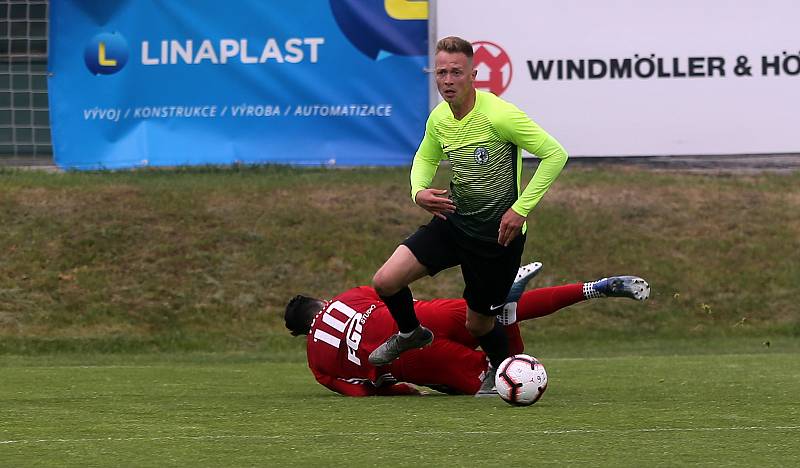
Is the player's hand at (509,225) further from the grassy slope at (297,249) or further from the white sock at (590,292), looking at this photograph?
the grassy slope at (297,249)

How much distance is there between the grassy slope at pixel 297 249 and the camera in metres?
12.7

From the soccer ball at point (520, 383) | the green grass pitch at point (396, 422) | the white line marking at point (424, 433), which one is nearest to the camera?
the green grass pitch at point (396, 422)

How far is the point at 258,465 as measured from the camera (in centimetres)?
504

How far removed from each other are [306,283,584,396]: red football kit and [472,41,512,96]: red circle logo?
6.57m

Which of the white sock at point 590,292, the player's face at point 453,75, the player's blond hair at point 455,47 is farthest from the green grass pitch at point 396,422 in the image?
the player's blond hair at point 455,47

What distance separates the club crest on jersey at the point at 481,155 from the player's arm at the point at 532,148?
13 centimetres

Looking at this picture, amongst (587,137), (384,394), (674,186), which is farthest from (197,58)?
(384,394)

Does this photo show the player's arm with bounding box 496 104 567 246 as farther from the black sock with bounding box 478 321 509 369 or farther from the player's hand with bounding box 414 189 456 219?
the black sock with bounding box 478 321 509 369

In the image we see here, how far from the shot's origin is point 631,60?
14375 mm

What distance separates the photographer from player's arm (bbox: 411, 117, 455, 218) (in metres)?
7.12

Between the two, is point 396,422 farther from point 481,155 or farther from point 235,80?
point 235,80

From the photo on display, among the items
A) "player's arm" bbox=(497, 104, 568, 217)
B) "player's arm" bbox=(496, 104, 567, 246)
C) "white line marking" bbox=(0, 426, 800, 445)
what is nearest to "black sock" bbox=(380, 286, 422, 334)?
"player's arm" bbox=(496, 104, 567, 246)

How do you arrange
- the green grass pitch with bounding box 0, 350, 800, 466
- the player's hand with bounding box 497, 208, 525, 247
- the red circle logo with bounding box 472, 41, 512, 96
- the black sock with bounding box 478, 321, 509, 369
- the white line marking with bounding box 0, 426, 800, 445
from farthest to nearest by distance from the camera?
1. the red circle logo with bounding box 472, 41, 512, 96
2. the black sock with bounding box 478, 321, 509, 369
3. the player's hand with bounding box 497, 208, 525, 247
4. the white line marking with bounding box 0, 426, 800, 445
5. the green grass pitch with bounding box 0, 350, 800, 466

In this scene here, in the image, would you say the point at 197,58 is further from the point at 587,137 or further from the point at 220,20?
the point at 587,137
